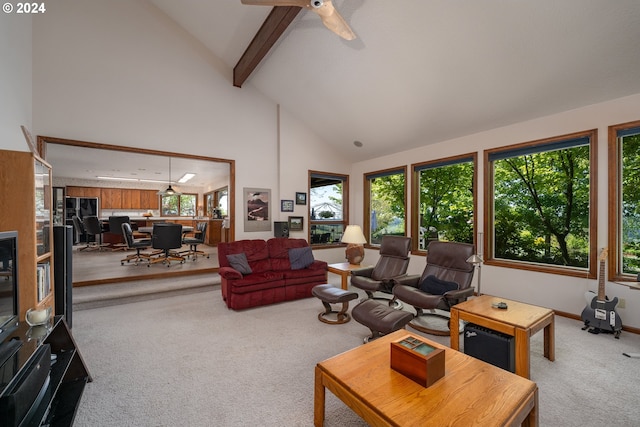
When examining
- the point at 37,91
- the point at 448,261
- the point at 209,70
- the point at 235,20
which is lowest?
the point at 448,261

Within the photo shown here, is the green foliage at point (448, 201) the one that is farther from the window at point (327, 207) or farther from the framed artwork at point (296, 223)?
the framed artwork at point (296, 223)

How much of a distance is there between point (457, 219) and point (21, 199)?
535cm

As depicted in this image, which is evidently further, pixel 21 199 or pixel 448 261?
pixel 448 261

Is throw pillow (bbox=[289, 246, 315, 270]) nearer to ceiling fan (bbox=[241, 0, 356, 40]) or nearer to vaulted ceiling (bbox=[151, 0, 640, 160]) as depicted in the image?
vaulted ceiling (bbox=[151, 0, 640, 160])

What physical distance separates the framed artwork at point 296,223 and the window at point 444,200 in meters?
2.35

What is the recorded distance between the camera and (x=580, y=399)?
1.87 m

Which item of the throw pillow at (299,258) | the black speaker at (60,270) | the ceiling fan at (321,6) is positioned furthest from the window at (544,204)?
the black speaker at (60,270)

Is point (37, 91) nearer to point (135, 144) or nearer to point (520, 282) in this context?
point (135, 144)

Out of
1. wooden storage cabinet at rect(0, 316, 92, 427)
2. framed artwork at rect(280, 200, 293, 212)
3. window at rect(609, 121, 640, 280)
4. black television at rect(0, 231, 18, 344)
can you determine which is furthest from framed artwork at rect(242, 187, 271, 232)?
window at rect(609, 121, 640, 280)

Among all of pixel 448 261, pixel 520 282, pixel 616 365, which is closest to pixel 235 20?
pixel 448 261

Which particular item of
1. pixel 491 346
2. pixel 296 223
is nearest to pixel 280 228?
pixel 296 223

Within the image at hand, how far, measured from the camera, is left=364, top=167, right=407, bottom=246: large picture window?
5637 mm

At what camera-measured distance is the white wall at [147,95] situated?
12.7 ft

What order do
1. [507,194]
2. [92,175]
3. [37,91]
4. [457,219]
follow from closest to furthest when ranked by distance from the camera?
[37,91], [507,194], [457,219], [92,175]
